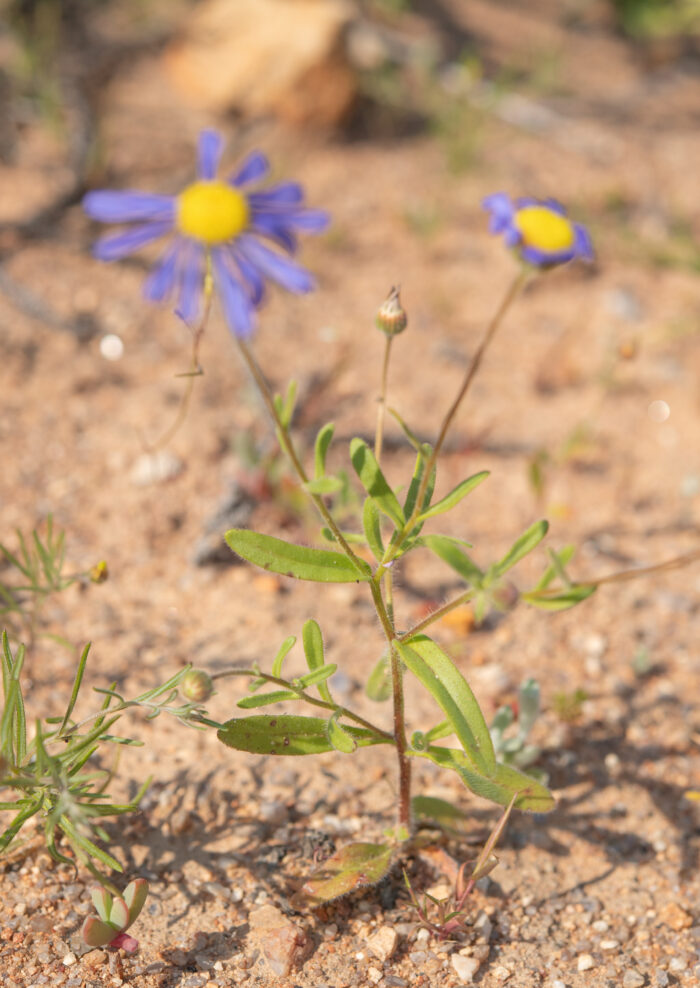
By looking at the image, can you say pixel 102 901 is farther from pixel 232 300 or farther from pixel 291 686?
pixel 232 300

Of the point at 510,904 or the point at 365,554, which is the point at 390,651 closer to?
the point at 510,904

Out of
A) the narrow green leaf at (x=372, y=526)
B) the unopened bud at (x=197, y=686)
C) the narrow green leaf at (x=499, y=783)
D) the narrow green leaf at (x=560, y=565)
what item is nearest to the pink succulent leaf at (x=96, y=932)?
the unopened bud at (x=197, y=686)

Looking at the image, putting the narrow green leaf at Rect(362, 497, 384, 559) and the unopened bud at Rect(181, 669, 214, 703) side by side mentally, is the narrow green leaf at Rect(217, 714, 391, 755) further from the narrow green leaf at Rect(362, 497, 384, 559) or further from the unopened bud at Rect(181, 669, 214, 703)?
the narrow green leaf at Rect(362, 497, 384, 559)

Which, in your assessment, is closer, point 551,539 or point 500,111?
point 551,539

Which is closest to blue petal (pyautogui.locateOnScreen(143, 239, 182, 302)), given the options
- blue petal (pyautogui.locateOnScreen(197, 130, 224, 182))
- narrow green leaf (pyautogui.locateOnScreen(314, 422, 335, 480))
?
blue petal (pyautogui.locateOnScreen(197, 130, 224, 182))

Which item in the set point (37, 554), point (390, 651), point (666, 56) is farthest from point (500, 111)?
point (390, 651)

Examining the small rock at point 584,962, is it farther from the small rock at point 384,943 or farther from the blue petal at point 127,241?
the blue petal at point 127,241
